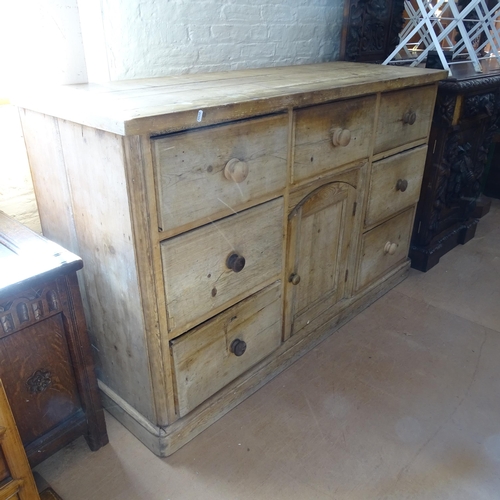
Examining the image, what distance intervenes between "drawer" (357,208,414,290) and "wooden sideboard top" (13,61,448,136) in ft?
1.87

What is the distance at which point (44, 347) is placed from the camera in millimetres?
1113

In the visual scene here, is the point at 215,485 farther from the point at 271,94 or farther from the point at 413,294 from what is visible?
the point at 413,294

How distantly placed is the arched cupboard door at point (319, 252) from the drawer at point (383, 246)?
12 centimetres

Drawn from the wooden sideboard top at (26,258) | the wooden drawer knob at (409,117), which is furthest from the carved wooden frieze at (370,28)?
the wooden sideboard top at (26,258)

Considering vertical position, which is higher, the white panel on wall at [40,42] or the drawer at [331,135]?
the white panel on wall at [40,42]

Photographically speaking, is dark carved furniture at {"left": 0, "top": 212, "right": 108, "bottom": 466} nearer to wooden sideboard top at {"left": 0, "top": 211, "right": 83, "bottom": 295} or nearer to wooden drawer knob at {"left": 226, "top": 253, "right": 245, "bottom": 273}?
wooden sideboard top at {"left": 0, "top": 211, "right": 83, "bottom": 295}

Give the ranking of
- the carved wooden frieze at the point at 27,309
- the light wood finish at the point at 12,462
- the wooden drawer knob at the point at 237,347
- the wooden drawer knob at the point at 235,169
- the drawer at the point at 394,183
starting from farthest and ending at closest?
the drawer at the point at 394,183
the wooden drawer knob at the point at 237,347
the wooden drawer knob at the point at 235,169
the carved wooden frieze at the point at 27,309
the light wood finish at the point at 12,462

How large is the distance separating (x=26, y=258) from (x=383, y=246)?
4.61 ft

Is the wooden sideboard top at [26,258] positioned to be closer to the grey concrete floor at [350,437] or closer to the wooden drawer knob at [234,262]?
the wooden drawer knob at [234,262]

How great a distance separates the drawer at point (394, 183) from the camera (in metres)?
1.73

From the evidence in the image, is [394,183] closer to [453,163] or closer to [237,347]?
[453,163]

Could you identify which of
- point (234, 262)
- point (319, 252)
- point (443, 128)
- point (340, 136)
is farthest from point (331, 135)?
point (443, 128)

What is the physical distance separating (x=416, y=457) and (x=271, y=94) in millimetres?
1087

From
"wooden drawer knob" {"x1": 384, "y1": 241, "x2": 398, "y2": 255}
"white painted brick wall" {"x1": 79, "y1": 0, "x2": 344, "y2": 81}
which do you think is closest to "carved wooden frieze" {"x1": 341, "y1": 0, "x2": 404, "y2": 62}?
"white painted brick wall" {"x1": 79, "y1": 0, "x2": 344, "y2": 81}
